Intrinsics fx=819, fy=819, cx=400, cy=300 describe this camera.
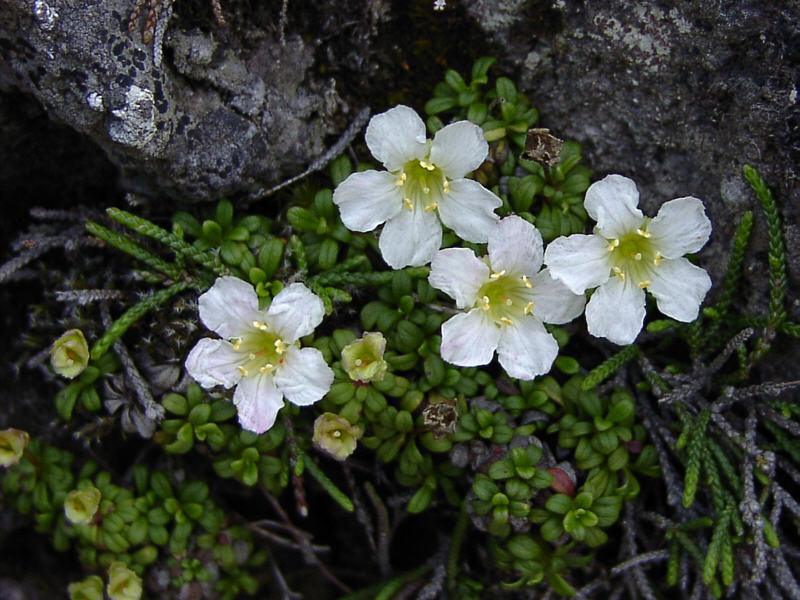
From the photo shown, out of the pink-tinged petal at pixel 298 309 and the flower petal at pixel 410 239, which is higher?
the flower petal at pixel 410 239

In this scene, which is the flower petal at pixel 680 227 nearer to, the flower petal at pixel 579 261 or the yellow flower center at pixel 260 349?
the flower petal at pixel 579 261

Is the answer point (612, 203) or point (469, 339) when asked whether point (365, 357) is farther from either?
point (612, 203)

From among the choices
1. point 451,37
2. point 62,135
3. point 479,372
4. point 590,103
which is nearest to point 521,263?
point 479,372

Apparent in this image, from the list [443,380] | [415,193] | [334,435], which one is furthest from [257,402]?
[415,193]

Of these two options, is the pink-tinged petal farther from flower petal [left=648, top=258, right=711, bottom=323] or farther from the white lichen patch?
flower petal [left=648, top=258, right=711, bottom=323]

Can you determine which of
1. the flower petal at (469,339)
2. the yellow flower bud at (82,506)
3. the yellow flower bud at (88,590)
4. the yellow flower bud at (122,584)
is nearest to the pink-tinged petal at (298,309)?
the flower petal at (469,339)

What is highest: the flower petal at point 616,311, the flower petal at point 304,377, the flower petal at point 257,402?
the flower petal at point 616,311

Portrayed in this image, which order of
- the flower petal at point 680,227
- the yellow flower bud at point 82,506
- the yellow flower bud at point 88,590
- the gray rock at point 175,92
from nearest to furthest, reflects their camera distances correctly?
the gray rock at point 175,92 < the flower petal at point 680,227 < the yellow flower bud at point 82,506 < the yellow flower bud at point 88,590
